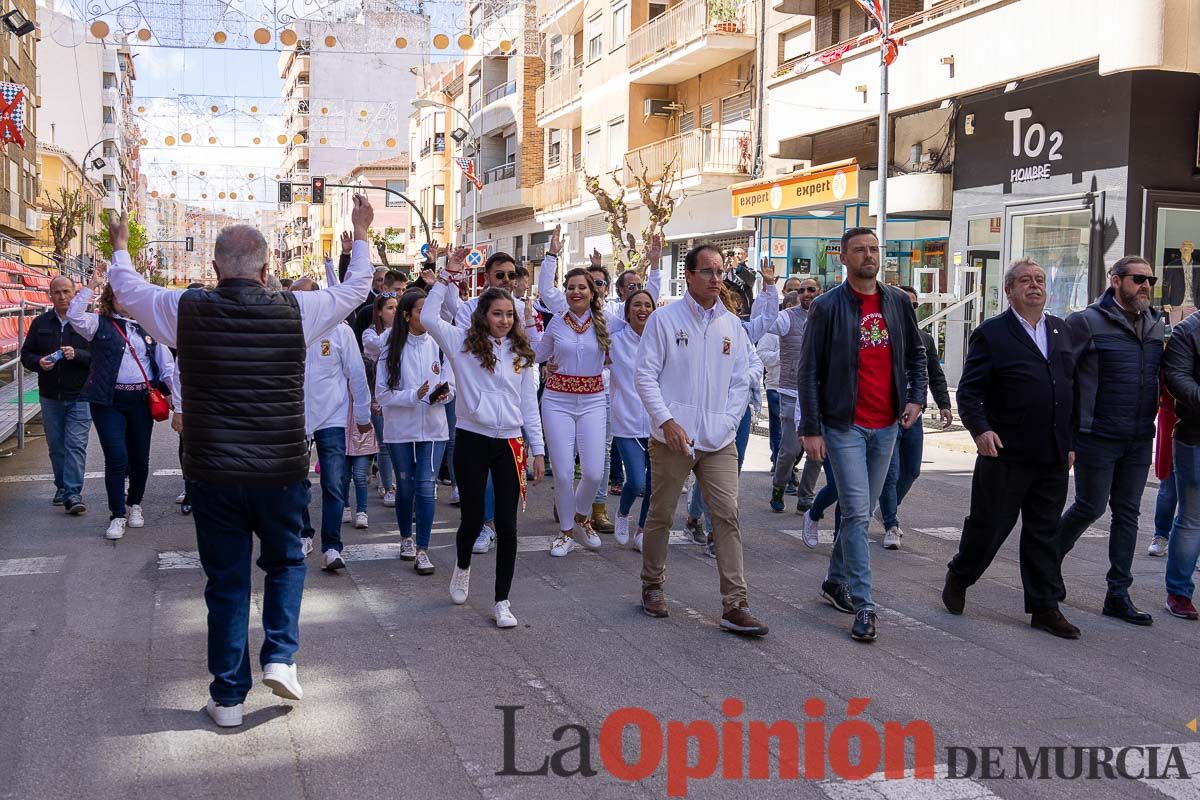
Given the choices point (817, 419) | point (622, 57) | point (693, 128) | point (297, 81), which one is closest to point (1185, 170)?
point (817, 419)

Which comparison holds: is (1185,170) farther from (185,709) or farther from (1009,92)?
(185,709)

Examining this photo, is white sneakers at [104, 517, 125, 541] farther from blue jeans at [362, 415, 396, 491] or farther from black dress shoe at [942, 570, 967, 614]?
black dress shoe at [942, 570, 967, 614]

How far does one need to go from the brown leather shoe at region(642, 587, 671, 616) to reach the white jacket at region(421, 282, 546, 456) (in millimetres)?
1012

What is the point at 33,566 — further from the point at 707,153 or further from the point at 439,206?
the point at 439,206

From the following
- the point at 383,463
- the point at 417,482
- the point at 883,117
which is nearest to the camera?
the point at 417,482

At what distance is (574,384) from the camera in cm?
859

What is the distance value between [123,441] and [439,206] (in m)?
56.9

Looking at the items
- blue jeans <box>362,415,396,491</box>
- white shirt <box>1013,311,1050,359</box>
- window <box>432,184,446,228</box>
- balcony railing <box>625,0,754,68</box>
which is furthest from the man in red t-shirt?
window <box>432,184,446,228</box>

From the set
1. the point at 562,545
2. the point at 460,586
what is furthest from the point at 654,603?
the point at 562,545

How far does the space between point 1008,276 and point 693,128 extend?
25.9 meters

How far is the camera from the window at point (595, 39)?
3619cm

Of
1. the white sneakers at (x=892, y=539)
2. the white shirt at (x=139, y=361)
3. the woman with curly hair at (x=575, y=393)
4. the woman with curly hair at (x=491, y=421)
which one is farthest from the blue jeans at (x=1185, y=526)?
the white shirt at (x=139, y=361)

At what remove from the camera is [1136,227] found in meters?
17.3

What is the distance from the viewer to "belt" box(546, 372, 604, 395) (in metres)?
8.58
